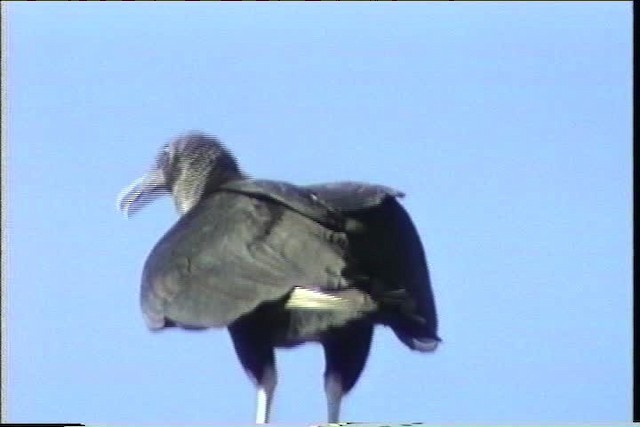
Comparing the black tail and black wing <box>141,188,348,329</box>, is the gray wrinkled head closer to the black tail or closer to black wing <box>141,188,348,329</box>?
black wing <box>141,188,348,329</box>

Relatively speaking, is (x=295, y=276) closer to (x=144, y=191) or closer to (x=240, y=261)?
(x=240, y=261)

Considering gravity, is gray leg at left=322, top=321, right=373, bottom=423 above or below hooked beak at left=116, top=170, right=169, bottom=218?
below

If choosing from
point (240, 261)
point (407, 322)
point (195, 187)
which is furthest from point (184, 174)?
point (407, 322)

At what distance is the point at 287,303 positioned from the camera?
549 cm

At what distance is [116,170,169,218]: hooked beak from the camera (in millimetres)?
6508

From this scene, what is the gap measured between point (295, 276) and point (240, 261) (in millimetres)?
229

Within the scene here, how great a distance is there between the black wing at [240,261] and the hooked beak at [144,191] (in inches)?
28.3

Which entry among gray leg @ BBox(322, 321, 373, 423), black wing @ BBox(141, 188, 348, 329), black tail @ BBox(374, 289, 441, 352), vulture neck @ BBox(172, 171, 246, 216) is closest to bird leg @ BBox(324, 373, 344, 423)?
gray leg @ BBox(322, 321, 373, 423)

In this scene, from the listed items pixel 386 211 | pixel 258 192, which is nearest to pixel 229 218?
pixel 258 192

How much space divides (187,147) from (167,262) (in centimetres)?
88

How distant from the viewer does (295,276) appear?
17.7 ft

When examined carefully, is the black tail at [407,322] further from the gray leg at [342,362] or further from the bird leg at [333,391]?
the bird leg at [333,391]

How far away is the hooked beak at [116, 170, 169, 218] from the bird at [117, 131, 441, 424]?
0.54 m

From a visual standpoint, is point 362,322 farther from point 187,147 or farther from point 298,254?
point 187,147
